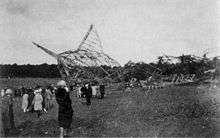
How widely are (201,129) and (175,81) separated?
2839 centimetres

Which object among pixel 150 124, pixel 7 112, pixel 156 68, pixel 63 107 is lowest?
pixel 150 124

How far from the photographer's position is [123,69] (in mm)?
38594

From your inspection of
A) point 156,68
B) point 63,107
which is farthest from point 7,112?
point 156,68

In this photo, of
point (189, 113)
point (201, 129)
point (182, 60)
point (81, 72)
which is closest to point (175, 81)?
point (182, 60)

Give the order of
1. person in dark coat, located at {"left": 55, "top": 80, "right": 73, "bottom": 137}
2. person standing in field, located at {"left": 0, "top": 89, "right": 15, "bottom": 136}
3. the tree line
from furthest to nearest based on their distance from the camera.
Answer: the tree line, person standing in field, located at {"left": 0, "top": 89, "right": 15, "bottom": 136}, person in dark coat, located at {"left": 55, "top": 80, "right": 73, "bottom": 137}

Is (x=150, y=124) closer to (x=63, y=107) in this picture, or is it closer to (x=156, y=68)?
(x=63, y=107)

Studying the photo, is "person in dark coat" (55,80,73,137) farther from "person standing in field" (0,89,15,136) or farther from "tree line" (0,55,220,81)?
"tree line" (0,55,220,81)

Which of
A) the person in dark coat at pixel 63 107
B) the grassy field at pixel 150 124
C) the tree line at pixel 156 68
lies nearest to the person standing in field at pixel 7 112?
the grassy field at pixel 150 124

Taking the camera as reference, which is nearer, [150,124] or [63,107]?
[63,107]

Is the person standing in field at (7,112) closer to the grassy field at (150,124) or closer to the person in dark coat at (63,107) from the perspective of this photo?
the grassy field at (150,124)

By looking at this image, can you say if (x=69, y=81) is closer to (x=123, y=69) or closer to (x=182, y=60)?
(x=123, y=69)

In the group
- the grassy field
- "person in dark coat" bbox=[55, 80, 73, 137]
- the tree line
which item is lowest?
the grassy field

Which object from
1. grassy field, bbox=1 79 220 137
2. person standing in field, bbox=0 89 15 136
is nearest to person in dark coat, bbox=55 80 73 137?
grassy field, bbox=1 79 220 137

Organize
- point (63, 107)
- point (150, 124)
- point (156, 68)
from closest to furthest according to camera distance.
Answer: point (63, 107)
point (150, 124)
point (156, 68)
